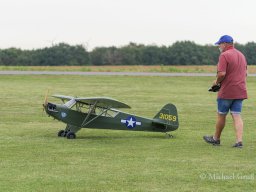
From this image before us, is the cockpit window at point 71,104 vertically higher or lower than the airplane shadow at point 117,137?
higher

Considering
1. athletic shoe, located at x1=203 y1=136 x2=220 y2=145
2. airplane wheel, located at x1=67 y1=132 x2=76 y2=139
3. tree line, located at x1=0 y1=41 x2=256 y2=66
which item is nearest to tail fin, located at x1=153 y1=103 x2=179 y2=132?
athletic shoe, located at x1=203 y1=136 x2=220 y2=145

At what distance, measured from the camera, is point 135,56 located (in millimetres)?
79188

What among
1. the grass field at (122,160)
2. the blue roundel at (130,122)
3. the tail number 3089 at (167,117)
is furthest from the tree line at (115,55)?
the blue roundel at (130,122)

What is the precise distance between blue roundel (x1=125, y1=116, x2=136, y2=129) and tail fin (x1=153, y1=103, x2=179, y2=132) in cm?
48

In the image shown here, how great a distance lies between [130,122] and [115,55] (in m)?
67.7

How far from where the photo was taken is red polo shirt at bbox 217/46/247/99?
10.4 meters

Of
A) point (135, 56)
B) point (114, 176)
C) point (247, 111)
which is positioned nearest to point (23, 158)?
point (114, 176)

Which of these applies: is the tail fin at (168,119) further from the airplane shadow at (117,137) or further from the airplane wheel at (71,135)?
the airplane wheel at (71,135)

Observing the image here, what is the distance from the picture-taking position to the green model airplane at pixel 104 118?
12273 mm

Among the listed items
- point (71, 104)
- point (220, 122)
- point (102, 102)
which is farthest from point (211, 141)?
point (71, 104)

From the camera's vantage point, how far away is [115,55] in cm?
7962

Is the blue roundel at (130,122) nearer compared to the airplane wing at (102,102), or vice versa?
the airplane wing at (102,102)

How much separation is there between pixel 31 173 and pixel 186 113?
10179 mm

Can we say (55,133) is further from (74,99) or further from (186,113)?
(186,113)
